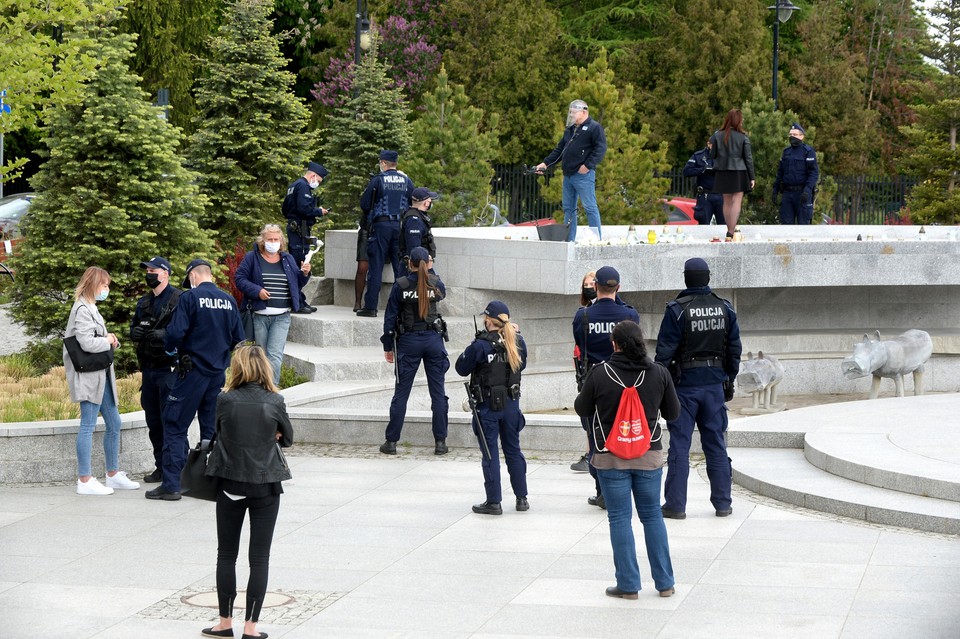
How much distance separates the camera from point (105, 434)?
11.2 meters

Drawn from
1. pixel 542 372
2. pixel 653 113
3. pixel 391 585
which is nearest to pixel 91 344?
pixel 391 585

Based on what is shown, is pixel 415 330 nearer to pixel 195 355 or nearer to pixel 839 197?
pixel 195 355

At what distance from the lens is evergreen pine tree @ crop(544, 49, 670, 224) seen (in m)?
25.3

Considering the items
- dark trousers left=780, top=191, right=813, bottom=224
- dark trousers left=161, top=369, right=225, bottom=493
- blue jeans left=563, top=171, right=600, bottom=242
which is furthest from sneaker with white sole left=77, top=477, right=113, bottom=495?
dark trousers left=780, top=191, right=813, bottom=224

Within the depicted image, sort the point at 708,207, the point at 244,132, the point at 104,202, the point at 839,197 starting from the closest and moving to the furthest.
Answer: the point at 104,202
the point at 244,132
the point at 708,207
the point at 839,197

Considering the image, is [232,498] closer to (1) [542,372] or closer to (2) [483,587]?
(2) [483,587]

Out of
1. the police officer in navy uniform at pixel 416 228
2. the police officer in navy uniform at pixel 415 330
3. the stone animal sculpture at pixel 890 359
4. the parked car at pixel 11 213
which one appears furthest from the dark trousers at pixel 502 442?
the parked car at pixel 11 213

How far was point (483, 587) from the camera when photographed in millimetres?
8344

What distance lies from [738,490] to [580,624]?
414 centimetres

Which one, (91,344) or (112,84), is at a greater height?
(112,84)

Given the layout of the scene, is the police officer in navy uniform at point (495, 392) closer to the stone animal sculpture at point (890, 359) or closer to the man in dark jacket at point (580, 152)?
the man in dark jacket at point (580, 152)

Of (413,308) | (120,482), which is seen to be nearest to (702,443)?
(413,308)

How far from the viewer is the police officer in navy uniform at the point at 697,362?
9867 millimetres

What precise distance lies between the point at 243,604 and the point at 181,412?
10.2 feet
